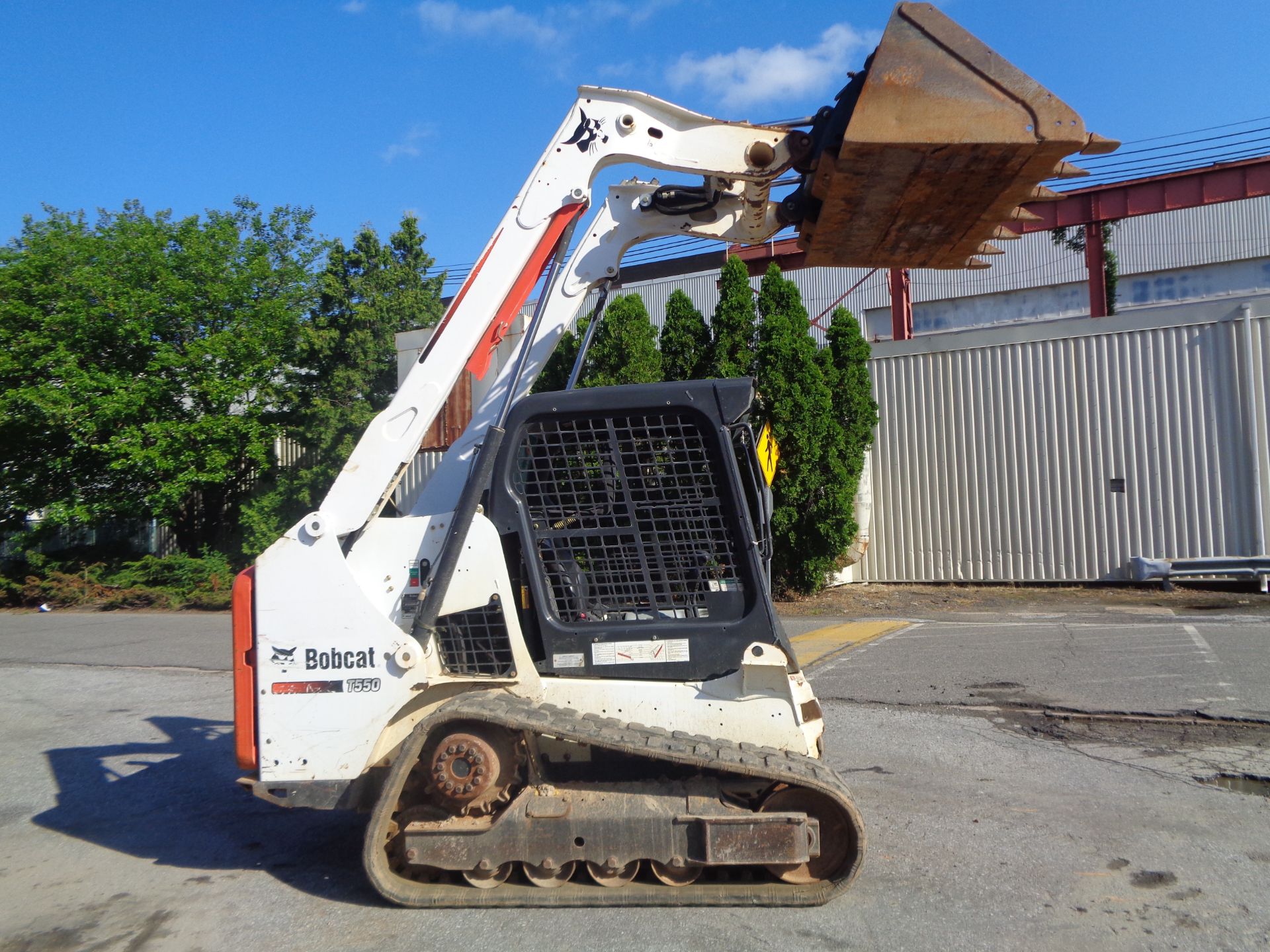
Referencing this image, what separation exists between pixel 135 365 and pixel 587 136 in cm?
2124

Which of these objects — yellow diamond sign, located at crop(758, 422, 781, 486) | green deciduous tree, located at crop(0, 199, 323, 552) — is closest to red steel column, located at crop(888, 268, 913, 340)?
green deciduous tree, located at crop(0, 199, 323, 552)

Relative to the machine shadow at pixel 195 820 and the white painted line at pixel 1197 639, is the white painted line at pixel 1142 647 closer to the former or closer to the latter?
the white painted line at pixel 1197 639

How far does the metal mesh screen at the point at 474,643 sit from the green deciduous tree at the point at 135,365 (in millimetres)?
19323

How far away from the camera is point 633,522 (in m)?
4.31

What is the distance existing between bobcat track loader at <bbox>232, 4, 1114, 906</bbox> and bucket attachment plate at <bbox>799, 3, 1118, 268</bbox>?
1cm

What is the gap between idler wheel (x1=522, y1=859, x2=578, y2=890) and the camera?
13.5 ft

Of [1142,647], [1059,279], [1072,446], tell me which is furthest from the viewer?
[1059,279]

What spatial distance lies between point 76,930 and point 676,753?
2.65 meters

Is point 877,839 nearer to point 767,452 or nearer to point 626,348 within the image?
point 767,452

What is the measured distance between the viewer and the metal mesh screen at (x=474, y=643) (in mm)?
4312

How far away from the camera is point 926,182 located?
14.2 feet

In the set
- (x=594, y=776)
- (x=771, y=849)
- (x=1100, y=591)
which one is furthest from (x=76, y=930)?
(x=1100, y=591)

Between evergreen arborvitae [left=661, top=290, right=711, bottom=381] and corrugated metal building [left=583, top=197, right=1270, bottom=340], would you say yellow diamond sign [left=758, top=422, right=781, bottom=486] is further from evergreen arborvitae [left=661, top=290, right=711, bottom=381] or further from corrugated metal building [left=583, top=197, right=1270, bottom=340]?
corrugated metal building [left=583, top=197, right=1270, bottom=340]

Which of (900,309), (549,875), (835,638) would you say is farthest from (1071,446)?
(549,875)
